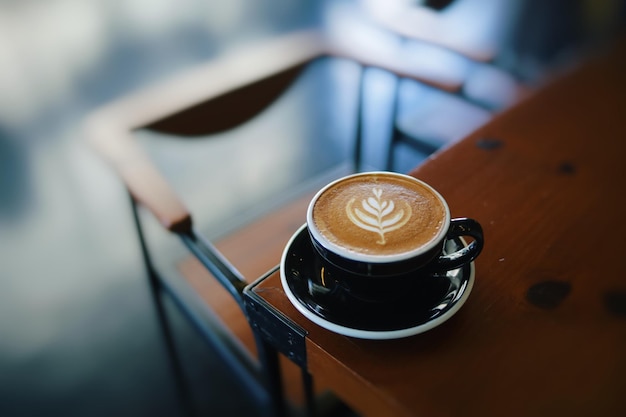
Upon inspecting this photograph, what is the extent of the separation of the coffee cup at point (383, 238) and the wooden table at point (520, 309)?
2.1 inches

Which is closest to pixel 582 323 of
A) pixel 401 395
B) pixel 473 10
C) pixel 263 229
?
pixel 401 395

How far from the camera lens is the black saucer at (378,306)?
0.51 metres

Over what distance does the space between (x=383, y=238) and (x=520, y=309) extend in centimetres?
17

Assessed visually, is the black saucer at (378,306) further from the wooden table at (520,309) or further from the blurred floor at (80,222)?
the blurred floor at (80,222)

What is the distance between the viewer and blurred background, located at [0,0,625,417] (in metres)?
1.30

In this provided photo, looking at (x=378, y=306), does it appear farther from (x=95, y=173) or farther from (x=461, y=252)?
(x=95, y=173)

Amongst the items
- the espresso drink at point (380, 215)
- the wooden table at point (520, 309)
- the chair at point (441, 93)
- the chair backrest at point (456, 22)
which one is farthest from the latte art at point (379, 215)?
the chair backrest at point (456, 22)

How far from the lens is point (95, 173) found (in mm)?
1870

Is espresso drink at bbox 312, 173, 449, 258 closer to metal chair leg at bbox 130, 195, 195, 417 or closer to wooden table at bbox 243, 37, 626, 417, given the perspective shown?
wooden table at bbox 243, 37, 626, 417

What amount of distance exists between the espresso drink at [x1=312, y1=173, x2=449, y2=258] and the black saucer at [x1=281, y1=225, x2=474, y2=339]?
0.06 meters

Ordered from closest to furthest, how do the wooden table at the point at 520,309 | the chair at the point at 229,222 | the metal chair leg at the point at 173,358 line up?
the wooden table at the point at 520,309 → the chair at the point at 229,222 → the metal chair leg at the point at 173,358

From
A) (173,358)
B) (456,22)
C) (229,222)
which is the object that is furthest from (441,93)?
(456,22)

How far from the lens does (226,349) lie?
0.92 meters

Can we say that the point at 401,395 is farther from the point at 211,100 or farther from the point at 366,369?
the point at 211,100
